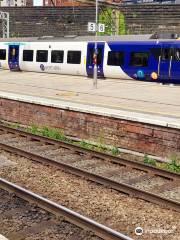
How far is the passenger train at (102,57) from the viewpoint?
26750mm

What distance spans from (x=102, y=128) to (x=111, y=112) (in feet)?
2.06

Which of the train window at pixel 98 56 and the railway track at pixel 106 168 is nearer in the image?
the railway track at pixel 106 168

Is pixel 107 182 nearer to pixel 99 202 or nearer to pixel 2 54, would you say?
pixel 99 202

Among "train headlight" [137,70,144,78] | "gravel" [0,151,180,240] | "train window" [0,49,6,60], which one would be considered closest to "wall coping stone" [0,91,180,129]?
"gravel" [0,151,180,240]

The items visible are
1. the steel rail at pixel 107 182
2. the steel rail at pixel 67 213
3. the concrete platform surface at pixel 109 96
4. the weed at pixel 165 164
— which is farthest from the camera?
the concrete platform surface at pixel 109 96

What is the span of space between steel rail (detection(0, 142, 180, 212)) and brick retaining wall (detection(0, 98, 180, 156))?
3148 mm

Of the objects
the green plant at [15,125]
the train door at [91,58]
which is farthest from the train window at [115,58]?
the green plant at [15,125]

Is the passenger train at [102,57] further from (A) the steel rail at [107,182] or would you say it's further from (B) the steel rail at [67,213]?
(B) the steel rail at [67,213]

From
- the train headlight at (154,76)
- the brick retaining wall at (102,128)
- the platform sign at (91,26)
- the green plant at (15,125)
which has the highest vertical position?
the platform sign at (91,26)

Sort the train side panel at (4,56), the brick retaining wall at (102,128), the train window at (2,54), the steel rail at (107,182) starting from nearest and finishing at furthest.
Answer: the steel rail at (107,182)
the brick retaining wall at (102,128)
the train side panel at (4,56)
the train window at (2,54)

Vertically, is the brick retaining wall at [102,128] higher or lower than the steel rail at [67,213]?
higher

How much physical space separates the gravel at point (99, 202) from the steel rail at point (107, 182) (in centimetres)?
12

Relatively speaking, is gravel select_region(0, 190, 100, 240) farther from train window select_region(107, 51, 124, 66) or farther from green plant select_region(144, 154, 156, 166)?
train window select_region(107, 51, 124, 66)

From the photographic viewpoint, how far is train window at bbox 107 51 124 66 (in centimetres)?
2888
